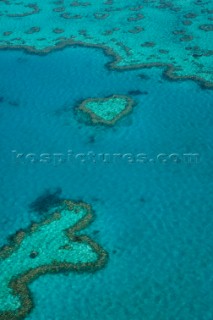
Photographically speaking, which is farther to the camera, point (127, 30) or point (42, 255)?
point (127, 30)

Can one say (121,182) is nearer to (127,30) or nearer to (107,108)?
(107,108)

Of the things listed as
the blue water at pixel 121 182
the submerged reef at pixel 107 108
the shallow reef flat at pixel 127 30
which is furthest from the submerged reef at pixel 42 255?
the shallow reef flat at pixel 127 30

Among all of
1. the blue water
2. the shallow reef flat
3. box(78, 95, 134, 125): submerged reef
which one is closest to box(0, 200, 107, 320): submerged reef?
the blue water

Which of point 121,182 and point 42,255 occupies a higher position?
point 121,182

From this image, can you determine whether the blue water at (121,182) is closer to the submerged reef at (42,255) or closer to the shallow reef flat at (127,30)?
the submerged reef at (42,255)

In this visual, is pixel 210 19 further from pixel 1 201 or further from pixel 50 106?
pixel 1 201

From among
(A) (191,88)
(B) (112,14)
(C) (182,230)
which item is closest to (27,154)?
(C) (182,230)

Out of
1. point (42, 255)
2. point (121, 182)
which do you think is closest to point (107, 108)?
point (121, 182)
